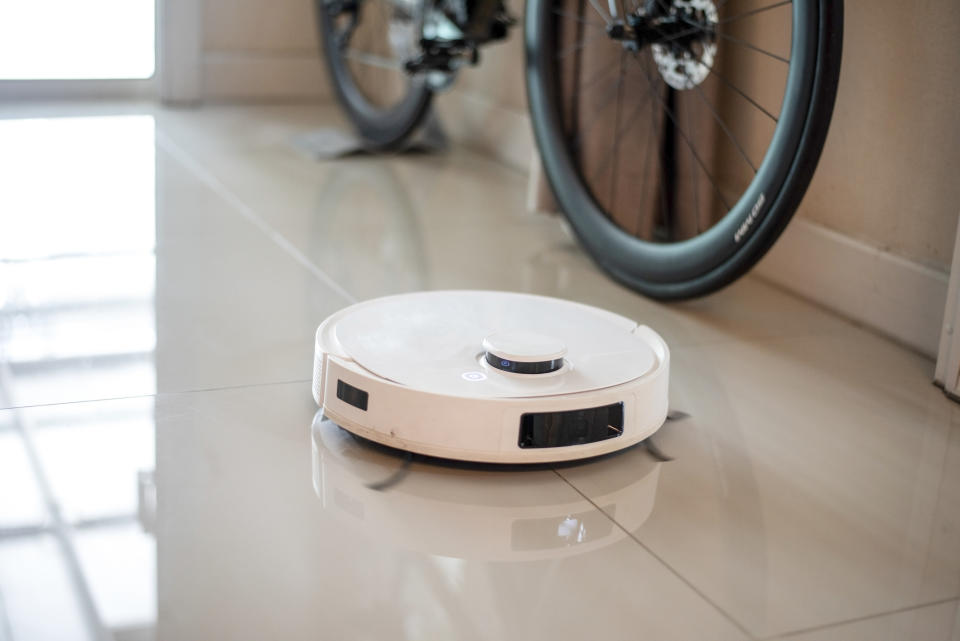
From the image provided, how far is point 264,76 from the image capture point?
3240mm

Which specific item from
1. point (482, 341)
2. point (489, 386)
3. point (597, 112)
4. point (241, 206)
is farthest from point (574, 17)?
point (489, 386)

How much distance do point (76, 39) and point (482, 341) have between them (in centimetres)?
228

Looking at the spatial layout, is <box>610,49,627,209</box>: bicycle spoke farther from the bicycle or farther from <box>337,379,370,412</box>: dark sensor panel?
<box>337,379,370,412</box>: dark sensor panel

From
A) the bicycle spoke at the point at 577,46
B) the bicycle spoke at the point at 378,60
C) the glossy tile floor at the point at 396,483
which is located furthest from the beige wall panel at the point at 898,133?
the bicycle spoke at the point at 378,60

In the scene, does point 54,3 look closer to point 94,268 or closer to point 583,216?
point 94,268

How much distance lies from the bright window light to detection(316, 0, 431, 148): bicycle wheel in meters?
0.54

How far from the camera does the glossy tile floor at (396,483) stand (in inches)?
33.3

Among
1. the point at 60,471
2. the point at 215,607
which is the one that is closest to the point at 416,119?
the point at 60,471

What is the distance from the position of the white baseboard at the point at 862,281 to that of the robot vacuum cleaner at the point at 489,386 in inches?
19.2

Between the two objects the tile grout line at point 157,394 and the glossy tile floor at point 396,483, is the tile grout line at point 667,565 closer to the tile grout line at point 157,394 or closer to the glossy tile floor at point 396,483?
the glossy tile floor at point 396,483

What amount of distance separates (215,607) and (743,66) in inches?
50.9

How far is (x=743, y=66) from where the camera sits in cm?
177

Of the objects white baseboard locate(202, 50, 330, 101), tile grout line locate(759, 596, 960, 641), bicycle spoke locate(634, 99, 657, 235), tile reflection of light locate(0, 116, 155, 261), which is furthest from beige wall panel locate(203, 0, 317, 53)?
tile grout line locate(759, 596, 960, 641)

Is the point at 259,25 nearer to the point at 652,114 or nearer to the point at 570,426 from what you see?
the point at 652,114
